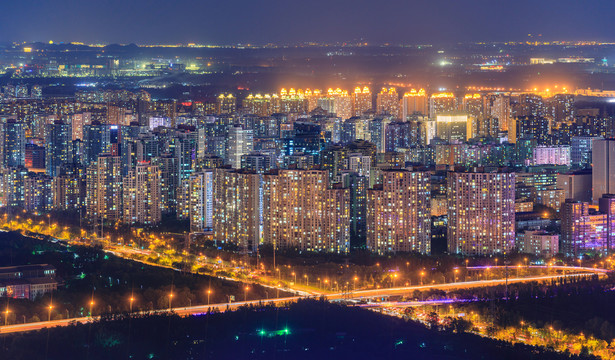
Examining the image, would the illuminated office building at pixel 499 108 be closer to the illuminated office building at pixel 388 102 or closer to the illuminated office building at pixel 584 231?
the illuminated office building at pixel 388 102

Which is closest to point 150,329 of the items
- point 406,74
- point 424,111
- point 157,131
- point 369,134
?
point 157,131

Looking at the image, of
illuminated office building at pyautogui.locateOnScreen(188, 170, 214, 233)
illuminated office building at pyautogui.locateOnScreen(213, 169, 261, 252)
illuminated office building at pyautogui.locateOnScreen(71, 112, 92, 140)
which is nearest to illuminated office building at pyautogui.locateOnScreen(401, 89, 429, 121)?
illuminated office building at pyautogui.locateOnScreen(71, 112, 92, 140)

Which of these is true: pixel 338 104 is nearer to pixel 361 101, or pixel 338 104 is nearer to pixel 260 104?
pixel 361 101

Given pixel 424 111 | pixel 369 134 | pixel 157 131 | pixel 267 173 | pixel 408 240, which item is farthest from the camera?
pixel 424 111

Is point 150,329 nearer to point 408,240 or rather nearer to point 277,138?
point 408,240

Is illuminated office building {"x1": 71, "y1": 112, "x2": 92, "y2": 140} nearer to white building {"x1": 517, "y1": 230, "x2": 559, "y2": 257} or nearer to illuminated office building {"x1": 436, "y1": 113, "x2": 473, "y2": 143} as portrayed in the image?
illuminated office building {"x1": 436, "y1": 113, "x2": 473, "y2": 143}

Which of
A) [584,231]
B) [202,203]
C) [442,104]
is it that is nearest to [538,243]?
[584,231]

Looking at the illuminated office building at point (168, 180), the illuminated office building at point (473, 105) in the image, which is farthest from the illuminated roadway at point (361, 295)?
the illuminated office building at point (473, 105)
